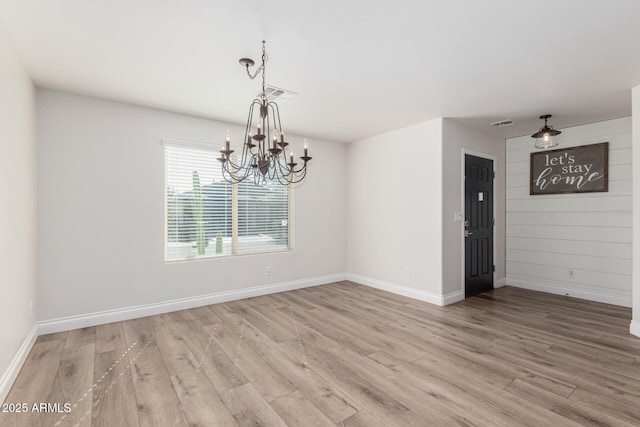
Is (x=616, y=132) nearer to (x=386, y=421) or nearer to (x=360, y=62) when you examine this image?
(x=360, y=62)

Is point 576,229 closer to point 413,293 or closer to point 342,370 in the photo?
point 413,293

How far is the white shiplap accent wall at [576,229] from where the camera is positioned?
13.4 ft

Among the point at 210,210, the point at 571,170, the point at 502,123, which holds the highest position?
the point at 502,123

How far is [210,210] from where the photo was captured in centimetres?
425

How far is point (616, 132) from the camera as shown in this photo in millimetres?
4121

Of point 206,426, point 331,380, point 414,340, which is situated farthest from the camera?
point 414,340

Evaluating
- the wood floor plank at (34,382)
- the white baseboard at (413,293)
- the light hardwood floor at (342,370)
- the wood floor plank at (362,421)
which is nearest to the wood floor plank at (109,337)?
the light hardwood floor at (342,370)

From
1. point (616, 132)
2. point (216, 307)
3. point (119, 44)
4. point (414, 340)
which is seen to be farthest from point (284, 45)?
point (616, 132)

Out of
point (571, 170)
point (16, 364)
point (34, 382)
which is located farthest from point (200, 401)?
point (571, 170)

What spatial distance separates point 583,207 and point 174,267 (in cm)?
587

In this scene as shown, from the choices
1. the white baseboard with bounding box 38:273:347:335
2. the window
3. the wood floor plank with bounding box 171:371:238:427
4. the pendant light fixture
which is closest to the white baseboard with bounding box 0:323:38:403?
the white baseboard with bounding box 38:273:347:335

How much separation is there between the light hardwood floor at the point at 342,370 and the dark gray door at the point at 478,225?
0.88 meters

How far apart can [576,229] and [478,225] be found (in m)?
1.36

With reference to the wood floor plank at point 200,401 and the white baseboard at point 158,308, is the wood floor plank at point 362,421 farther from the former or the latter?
the white baseboard at point 158,308
